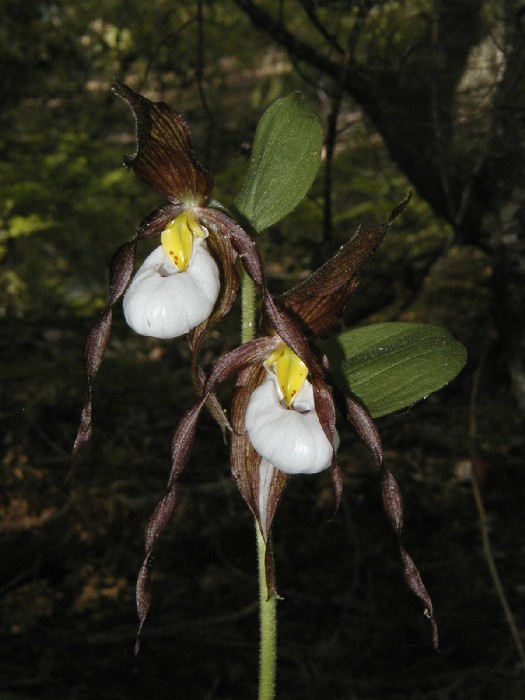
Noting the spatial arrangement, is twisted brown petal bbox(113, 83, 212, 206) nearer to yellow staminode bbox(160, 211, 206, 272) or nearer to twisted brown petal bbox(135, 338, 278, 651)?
yellow staminode bbox(160, 211, 206, 272)

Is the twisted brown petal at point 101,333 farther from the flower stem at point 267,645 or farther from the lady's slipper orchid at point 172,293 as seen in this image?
the flower stem at point 267,645

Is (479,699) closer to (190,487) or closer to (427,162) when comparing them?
(190,487)

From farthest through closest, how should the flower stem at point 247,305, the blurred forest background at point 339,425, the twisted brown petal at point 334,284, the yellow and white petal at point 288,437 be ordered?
the blurred forest background at point 339,425
the flower stem at point 247,305
the yellow and white petal at point 288,437
the twisted brown petal at point 334,284

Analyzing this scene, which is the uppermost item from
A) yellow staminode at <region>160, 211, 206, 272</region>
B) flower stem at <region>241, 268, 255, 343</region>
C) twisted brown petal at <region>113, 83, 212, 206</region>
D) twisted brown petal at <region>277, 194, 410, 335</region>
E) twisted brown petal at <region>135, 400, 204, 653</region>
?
twisted brown petal at <region>113, 83, 212, 206</region>

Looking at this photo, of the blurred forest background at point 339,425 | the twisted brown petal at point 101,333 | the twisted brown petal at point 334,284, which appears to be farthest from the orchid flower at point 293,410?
the blurred forest background at point 339,425

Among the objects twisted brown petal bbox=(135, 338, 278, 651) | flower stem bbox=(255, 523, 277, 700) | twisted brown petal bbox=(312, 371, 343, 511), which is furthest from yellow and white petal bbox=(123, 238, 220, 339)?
flower stem bbox=(255, 523, 277, 700)
